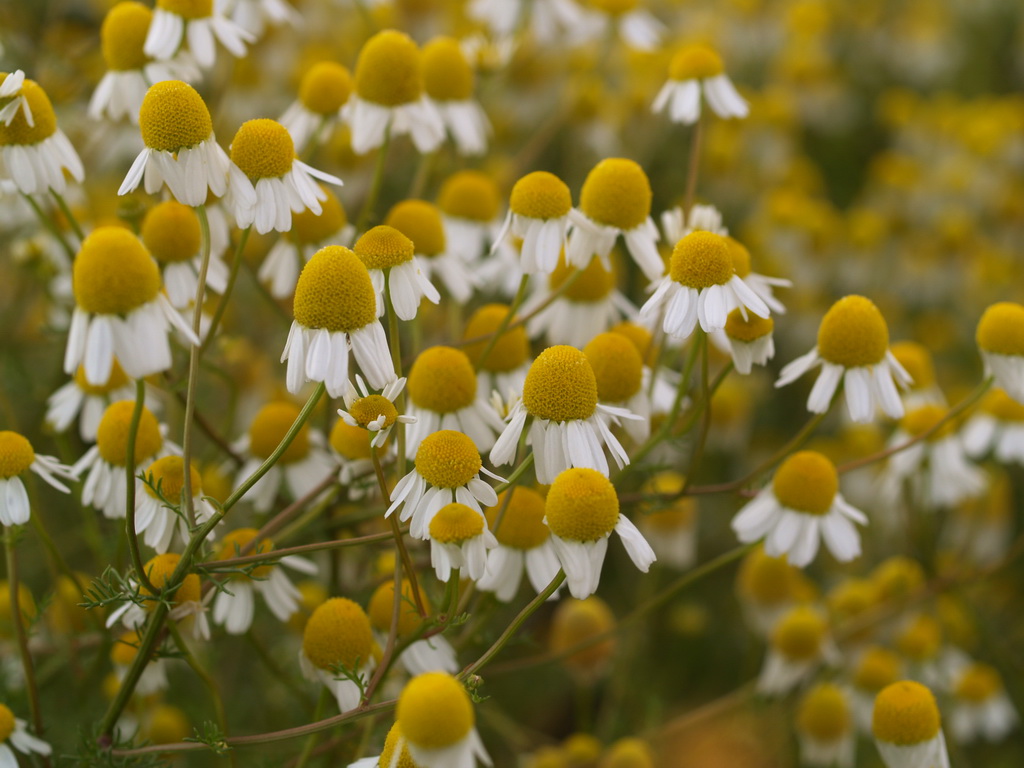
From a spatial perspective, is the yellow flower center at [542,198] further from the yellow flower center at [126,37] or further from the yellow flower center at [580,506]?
the yellow flower center at [126,37]

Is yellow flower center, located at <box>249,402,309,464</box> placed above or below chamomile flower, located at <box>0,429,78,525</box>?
below

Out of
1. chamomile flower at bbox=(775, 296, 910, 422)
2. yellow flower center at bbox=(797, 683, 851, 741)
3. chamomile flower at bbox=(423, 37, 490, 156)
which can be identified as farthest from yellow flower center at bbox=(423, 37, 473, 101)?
yellow flower center at bbox=(797, 683, 851, 741)

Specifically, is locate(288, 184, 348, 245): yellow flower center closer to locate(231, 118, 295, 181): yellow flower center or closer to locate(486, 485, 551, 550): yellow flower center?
locate(231, 118, 295, 181): yellow flower center

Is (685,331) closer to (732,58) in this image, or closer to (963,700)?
(963,700)

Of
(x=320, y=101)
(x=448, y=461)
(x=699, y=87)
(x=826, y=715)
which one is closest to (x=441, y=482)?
(x=448, y=461)

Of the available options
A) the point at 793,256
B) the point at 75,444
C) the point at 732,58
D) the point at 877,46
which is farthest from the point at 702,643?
the point at 877,46

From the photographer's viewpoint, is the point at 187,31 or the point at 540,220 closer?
the point at 540,220

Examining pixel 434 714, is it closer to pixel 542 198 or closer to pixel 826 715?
pixel 542 198
